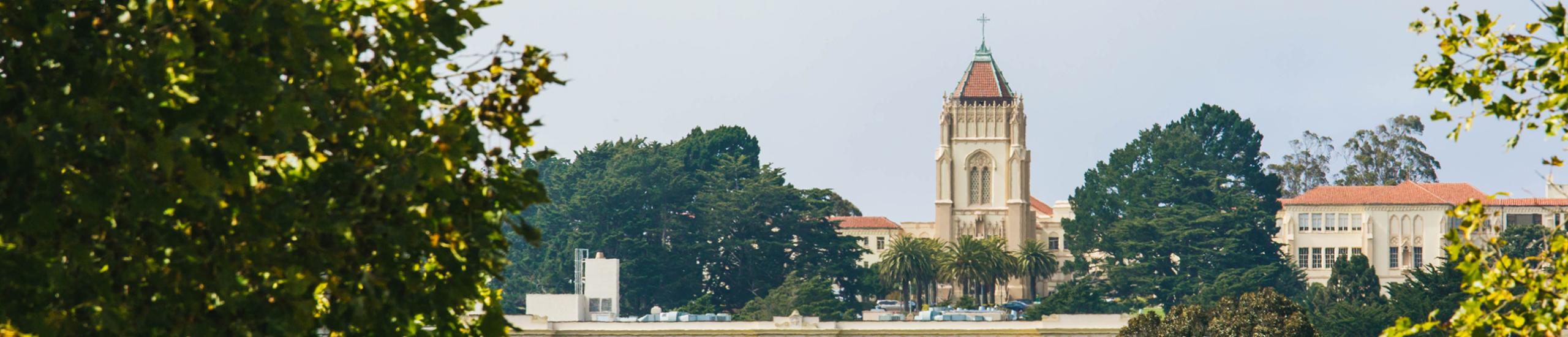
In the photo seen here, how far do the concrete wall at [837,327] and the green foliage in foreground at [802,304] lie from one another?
2781 cm

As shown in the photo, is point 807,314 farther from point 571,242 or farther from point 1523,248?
point 1523,248

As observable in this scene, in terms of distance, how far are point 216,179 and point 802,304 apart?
377 ft

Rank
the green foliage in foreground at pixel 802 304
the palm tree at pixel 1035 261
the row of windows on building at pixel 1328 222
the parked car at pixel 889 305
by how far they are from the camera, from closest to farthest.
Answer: the green foliage in foreground at pixel 802 304 < the parked car at pixel 889 305 < the palm tree at pixel 1035 261 < the row of windows on building at pixel 1328 222

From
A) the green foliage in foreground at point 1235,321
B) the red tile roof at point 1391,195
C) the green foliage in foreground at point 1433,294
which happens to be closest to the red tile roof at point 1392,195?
the red tile roof at point 1391,195

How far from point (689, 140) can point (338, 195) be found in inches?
5848

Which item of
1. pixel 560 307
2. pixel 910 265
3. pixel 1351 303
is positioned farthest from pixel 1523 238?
pixel 560 307

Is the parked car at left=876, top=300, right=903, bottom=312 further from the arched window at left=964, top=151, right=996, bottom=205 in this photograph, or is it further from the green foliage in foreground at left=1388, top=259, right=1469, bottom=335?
the green foliage in foreground at left=1388, top=259, right=1469, bottom=335

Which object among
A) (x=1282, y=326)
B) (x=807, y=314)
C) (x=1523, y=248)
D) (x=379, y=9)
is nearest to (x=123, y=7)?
(x=379, y=9)

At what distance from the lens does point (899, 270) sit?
13888cm

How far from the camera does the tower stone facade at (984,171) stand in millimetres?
159125

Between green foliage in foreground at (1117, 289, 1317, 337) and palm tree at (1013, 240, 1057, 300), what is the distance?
216ft

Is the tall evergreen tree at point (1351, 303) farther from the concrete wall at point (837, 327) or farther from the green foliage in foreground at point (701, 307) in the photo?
the green foliage in foreground at point (701, 307)

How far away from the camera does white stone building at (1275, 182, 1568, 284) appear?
146 metres

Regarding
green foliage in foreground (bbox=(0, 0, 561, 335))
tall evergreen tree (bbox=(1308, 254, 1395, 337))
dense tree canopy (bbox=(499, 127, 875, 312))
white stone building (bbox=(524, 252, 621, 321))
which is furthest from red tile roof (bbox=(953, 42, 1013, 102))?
green foliage in foreground (bbox=(0, 0, 561, 335))
